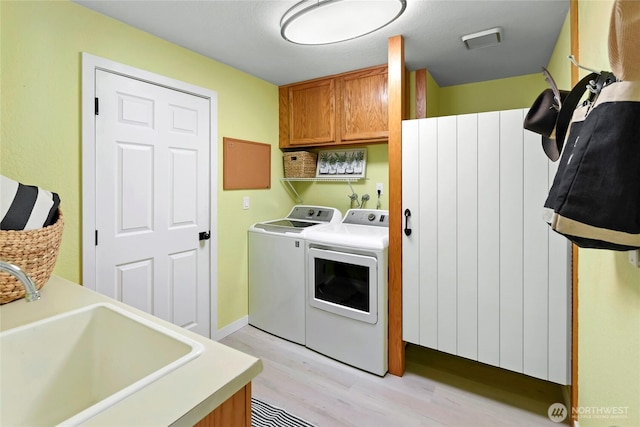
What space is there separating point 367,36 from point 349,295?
1787 millimetres

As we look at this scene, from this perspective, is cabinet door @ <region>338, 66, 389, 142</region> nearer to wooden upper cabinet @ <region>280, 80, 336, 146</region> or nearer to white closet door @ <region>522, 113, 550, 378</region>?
wooden upper cabinet @ <region>280, 80, 336, 146</region>

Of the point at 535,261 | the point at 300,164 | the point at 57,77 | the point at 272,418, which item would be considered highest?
the point at 57,77

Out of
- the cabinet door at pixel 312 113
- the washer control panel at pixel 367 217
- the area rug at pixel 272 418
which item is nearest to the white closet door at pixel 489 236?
the washer control panel at pixel 367 217

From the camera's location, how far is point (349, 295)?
7.68ft

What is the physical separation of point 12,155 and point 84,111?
418 millimetres

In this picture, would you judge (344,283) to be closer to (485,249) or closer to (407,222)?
(407,222)

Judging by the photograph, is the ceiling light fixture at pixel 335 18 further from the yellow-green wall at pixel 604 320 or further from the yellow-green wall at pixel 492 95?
the yellow-green wall at pixel 492 95

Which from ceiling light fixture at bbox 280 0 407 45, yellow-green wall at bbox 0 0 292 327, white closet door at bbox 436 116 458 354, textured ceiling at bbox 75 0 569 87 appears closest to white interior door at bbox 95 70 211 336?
yellow-green wall at bbox 0 0 292 327

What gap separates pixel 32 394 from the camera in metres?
0.91

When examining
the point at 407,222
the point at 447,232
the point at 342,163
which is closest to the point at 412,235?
the point at 407,222

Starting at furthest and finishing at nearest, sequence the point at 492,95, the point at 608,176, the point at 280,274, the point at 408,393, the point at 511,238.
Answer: the point at 492,95, the point at 280,274, the point at 408,393, the point at 511,238, the point at 608,176

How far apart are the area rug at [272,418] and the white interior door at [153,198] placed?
2.99ft

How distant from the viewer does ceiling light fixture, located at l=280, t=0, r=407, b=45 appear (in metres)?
1.63

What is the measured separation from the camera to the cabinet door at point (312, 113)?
9.59 ft
